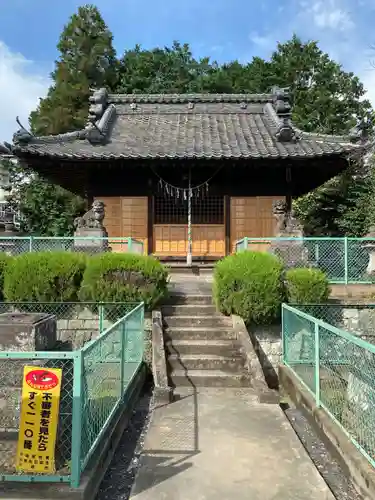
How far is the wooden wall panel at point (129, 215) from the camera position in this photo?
44.7 ft

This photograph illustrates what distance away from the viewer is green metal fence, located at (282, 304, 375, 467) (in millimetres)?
3896

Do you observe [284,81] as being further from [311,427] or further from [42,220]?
[311,427]

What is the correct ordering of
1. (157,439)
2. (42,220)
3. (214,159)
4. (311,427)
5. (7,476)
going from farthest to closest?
(42,220) → (214,159) → (311,427) → (157,439) → (7,476)

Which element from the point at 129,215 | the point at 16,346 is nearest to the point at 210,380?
the point at 16,346

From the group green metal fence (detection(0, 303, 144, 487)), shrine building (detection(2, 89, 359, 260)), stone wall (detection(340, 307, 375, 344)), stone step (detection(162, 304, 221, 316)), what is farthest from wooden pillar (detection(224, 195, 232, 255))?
green metal fence (detection(0, 303, 144, 487))

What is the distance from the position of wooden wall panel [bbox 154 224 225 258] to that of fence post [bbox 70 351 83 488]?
10180 mm

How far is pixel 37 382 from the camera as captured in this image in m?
3.26

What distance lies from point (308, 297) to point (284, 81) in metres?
28.4

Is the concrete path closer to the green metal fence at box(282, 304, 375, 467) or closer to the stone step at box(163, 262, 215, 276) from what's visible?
the green metal fence at box(282, 304, 375, 467)

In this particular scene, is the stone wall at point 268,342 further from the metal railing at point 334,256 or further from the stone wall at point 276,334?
the metal railing at point 334,256

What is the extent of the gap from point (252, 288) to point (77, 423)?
16.6 feet

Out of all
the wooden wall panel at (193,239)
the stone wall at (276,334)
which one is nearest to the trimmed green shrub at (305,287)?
the stone wall at (276,334)

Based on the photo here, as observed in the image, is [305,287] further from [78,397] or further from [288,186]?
[288,186]

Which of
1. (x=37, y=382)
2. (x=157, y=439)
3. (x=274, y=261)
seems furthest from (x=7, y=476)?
(x=274, y=261)
